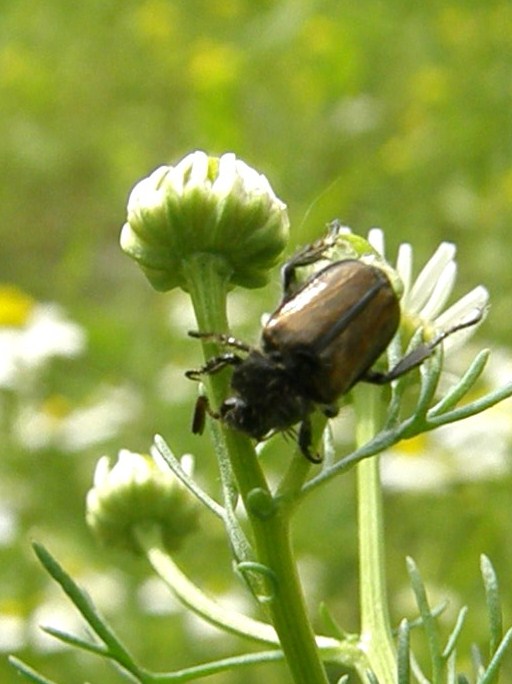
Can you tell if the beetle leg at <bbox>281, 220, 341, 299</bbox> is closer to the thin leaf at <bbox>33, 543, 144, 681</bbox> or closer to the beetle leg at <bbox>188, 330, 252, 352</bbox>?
the beetle leg at <bbox>188, 330, 252, 352</bbox>

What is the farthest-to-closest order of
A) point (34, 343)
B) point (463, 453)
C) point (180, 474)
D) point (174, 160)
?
point (174, 160), point (34, 343), point (463, 453), point (180, 474)

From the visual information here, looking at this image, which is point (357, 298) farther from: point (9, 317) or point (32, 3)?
point (32, 3)

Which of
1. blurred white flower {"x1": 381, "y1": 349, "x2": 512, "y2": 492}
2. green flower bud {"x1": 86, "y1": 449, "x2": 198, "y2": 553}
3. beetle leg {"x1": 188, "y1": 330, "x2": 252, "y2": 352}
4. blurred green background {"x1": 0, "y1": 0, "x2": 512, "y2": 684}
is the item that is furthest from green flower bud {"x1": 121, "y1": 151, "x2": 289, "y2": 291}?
blurred white flower {"x1": 381, "y1": 349, "x2": 512, "y2": 492}

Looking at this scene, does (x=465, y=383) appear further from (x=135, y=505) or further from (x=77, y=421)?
(x=77, y=421)

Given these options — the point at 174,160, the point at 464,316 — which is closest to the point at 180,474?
the point at 464,316

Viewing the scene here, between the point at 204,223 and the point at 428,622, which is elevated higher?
the point at 204,223
